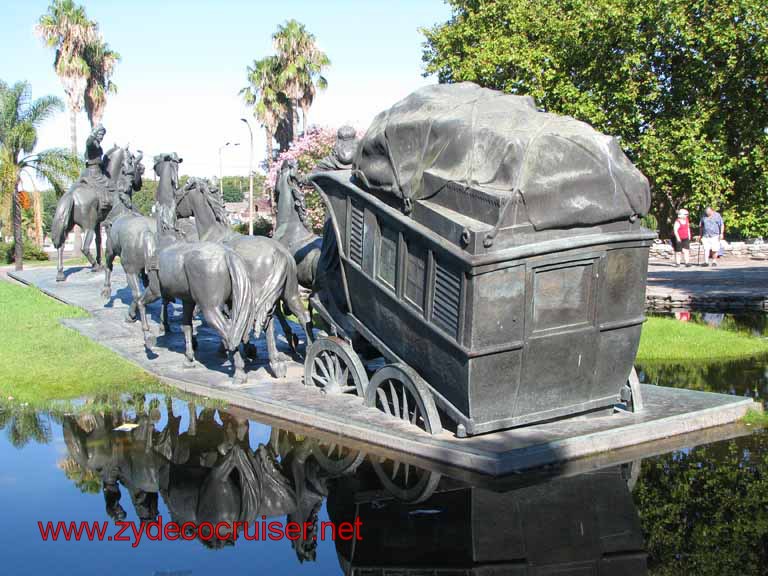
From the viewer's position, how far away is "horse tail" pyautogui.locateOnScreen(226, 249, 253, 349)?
33.3 ft

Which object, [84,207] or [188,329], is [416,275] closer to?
[188,329]

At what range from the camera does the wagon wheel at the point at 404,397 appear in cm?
809

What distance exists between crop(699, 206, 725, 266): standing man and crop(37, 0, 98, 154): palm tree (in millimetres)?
29459

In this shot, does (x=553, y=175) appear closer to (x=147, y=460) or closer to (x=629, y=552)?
(x=629, y=552)

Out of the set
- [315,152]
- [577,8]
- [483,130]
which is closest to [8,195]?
[315,152]

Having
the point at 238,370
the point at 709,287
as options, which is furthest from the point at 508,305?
the point at 709,287

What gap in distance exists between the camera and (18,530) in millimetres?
6555

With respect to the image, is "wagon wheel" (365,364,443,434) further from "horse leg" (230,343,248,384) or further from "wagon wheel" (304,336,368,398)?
"horse leg" (230,343,248,384)

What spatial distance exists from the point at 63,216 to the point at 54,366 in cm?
925

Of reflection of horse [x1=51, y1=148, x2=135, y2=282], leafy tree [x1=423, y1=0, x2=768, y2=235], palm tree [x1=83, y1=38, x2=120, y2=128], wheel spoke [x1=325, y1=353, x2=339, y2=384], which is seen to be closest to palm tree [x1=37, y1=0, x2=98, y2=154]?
palm tree [x1=83, y1=38, x2=120, y2=128]

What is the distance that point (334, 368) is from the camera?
9.95 metres

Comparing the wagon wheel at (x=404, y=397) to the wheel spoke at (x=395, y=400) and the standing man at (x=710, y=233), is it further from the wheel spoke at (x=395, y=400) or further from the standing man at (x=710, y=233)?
the standing man at (x=710, y=233)

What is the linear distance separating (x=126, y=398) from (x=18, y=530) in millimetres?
4190

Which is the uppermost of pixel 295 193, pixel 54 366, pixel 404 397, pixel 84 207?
pixel 295 193
